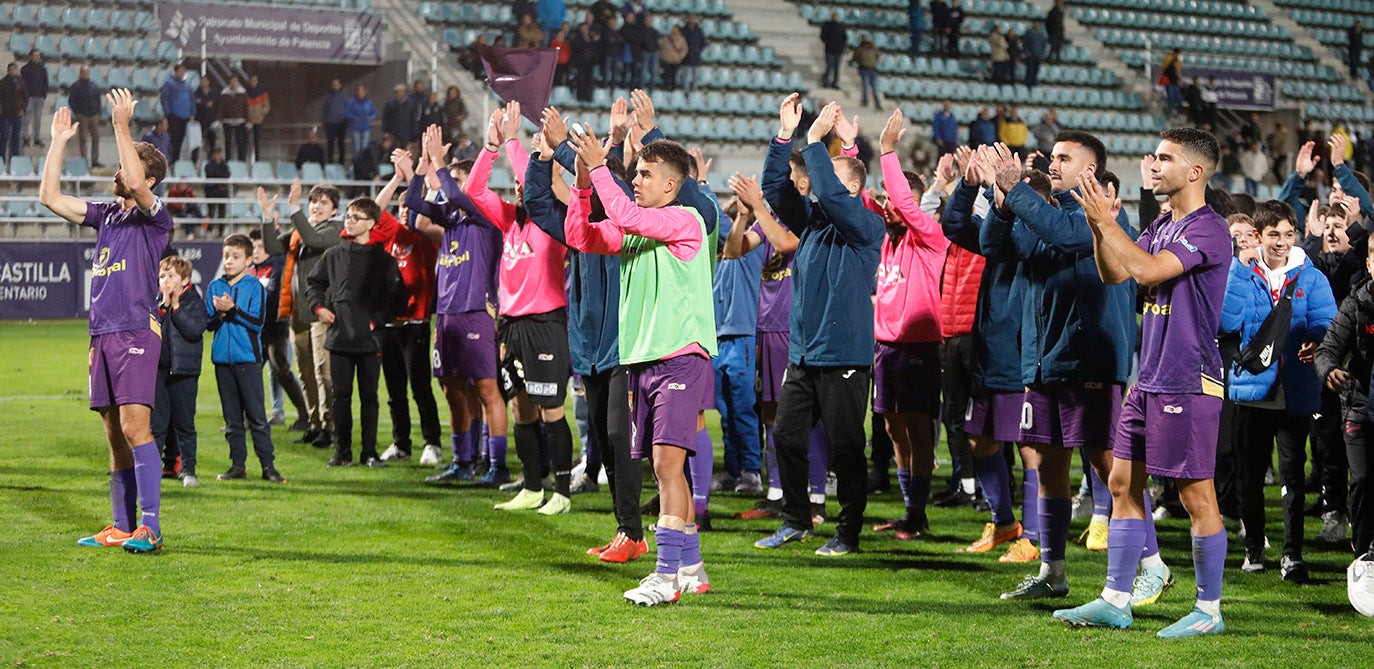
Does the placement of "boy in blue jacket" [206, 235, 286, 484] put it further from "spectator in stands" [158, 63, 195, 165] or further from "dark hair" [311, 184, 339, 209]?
"spectator in stands" [158, 63, 195, 165]

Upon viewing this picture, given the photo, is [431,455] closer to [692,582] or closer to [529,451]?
[529,451]

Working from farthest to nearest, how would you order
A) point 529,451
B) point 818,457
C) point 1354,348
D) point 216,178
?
point 216,178 < point 529,451 < point 818,457 < point 1354,348

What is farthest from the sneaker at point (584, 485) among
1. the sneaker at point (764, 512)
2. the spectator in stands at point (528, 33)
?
the spectator in stands at point (528, 33)

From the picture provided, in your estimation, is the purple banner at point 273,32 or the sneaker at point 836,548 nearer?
the sneaker at point 836,548

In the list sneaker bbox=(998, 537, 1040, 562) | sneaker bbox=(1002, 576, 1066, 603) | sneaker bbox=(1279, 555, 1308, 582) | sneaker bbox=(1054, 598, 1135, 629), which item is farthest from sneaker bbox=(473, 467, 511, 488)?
sneaker bbox=(1279, 555, 1308, 582)

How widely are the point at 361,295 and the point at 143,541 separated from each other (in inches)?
130

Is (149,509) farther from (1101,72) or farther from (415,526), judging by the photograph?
(1101,72)

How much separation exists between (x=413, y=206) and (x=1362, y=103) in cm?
3009

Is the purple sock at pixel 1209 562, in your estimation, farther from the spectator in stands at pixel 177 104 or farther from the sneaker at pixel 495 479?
the spectator in stands at pixel 177 104

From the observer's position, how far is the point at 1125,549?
18.6 ft

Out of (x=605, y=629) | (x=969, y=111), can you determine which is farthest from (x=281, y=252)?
(x=969, y=111)

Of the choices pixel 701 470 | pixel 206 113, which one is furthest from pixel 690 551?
pixel 206 113

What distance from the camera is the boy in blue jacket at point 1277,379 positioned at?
22.2ft

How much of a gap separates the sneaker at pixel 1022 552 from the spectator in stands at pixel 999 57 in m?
24.2
